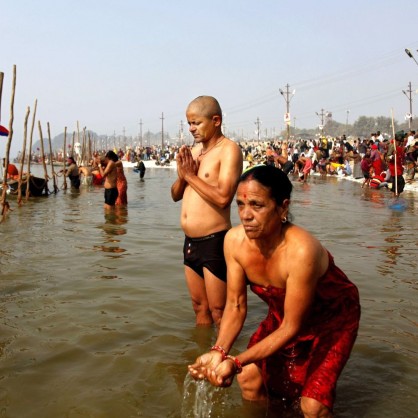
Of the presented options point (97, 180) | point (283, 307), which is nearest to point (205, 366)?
point (283, 307)

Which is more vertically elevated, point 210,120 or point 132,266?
point 210,120

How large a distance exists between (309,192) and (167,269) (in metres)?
13.9

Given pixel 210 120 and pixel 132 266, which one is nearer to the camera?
pixel 210 120

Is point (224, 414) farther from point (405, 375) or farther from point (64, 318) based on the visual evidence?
point (64, 318)

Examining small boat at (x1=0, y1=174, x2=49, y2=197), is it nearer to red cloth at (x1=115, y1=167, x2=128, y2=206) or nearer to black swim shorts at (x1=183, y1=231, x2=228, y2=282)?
red cloth at (x1=115, y1=167, x2=128, y2=206)

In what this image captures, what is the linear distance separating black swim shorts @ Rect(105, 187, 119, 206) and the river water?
3.03 metres

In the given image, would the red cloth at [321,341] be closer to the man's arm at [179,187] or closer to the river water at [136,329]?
the river water at [136,329]

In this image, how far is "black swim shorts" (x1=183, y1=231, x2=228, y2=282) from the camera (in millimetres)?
3893

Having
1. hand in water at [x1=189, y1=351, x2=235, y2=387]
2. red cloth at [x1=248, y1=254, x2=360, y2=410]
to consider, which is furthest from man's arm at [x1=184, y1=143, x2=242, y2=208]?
hand in water at [x1=189, y1=351, x2=235, y2=387]

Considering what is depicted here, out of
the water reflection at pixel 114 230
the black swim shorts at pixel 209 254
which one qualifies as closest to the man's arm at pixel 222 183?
the black swim shorts at pixel 209 254

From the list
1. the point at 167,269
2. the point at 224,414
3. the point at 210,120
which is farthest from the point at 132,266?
the point at 224,414

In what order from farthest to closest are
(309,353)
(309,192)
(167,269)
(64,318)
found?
1. (309,192)
2. (167,269)
3. (64,318)
4. (309,353)

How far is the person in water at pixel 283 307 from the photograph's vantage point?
258 cm

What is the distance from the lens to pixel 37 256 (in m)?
7.56
